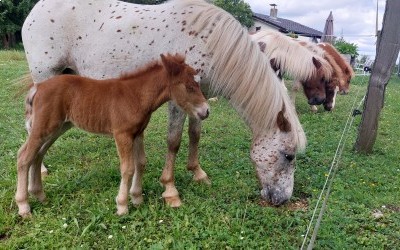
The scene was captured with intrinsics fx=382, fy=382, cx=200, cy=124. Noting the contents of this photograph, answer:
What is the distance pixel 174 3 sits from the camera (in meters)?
3.76

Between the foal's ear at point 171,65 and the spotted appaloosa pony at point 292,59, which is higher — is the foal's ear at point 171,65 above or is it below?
above

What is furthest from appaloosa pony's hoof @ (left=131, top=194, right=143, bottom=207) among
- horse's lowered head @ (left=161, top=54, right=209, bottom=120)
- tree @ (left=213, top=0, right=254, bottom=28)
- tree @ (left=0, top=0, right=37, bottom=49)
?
tree @ (left=213, top=0, right=254, bottom=28)

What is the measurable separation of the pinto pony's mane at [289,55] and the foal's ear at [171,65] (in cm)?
414

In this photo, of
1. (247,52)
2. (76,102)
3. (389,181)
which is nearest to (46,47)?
(76,102)

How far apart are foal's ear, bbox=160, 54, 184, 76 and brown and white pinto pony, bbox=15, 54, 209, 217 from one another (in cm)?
4

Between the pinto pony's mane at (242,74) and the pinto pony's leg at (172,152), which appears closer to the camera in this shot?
the pinto pony's mane at (242,74)

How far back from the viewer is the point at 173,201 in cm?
353

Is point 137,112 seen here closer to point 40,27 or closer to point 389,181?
point 40,27

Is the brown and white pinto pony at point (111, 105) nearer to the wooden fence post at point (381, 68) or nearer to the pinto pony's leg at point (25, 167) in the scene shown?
the pinto pony's leg at point (25, 167)

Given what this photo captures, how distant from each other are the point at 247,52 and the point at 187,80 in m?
0.73

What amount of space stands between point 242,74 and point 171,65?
0.73m

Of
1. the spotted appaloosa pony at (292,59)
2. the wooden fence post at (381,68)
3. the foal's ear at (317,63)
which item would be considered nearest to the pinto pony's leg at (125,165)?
the wooden fence post at (381,68)

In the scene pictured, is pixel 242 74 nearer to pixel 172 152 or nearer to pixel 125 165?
pixel 172 152

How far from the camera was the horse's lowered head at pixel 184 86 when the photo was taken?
2857 mm
